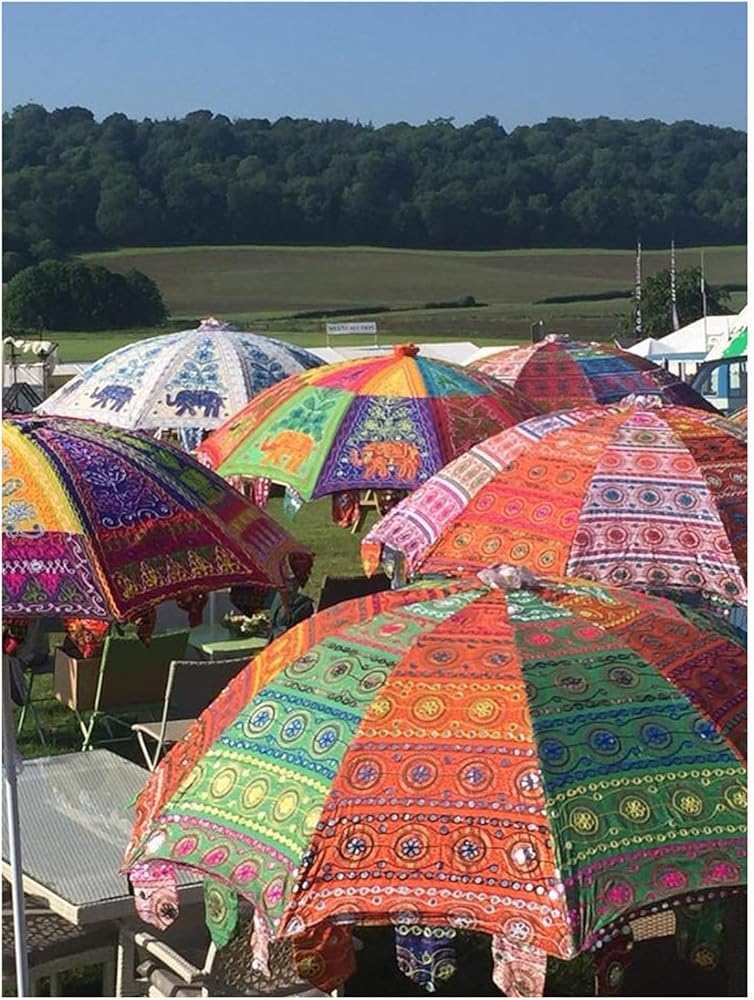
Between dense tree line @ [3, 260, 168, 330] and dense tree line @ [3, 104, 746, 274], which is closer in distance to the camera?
dense tree line @ [3, 260, 168, 330]

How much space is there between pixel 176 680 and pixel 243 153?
118225 mm

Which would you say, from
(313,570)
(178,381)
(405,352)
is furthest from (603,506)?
(313,570)

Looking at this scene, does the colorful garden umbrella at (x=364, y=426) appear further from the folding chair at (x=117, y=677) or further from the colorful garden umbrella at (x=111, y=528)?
the colorful garden umbrella at (x=111, y=528)

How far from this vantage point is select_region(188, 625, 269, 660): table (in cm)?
958

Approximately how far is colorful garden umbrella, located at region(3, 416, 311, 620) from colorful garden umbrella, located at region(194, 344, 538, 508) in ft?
10.8

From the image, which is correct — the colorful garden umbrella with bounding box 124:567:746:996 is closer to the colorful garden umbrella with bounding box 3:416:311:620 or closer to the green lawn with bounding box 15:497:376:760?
the colorful garden umbrella with bounding box 3:416:311:620

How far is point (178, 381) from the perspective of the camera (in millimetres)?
12516

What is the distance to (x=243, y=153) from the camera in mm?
122375

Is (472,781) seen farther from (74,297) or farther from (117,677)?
(74,297)

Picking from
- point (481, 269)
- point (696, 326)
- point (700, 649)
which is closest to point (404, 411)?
point (700, 649)

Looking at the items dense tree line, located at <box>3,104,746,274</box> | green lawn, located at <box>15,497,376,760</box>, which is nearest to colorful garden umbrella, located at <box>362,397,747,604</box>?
green lawn, located at <box>15,497,376,760</box>

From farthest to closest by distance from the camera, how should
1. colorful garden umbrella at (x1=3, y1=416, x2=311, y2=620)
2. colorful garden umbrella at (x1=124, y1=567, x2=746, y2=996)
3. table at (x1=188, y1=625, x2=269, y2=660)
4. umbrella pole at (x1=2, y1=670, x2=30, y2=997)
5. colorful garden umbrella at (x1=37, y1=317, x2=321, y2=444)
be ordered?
colorful garden umbrella at (x1=37, y1=317, x2=321, y2=444) → table at (x1=188, y1=625, x2=269, y2=660) → colorful garden umbrella at (x1=3, y1=416, x2=311, y2=620) → umbrella pole at (x1=2, y1=670, x2=30, y2=997) → colorful garden umbrella at (x1=124, y1=567, x2=746, y2=996)

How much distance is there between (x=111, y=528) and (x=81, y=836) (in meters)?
1.13

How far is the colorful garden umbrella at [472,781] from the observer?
11.6 ft
